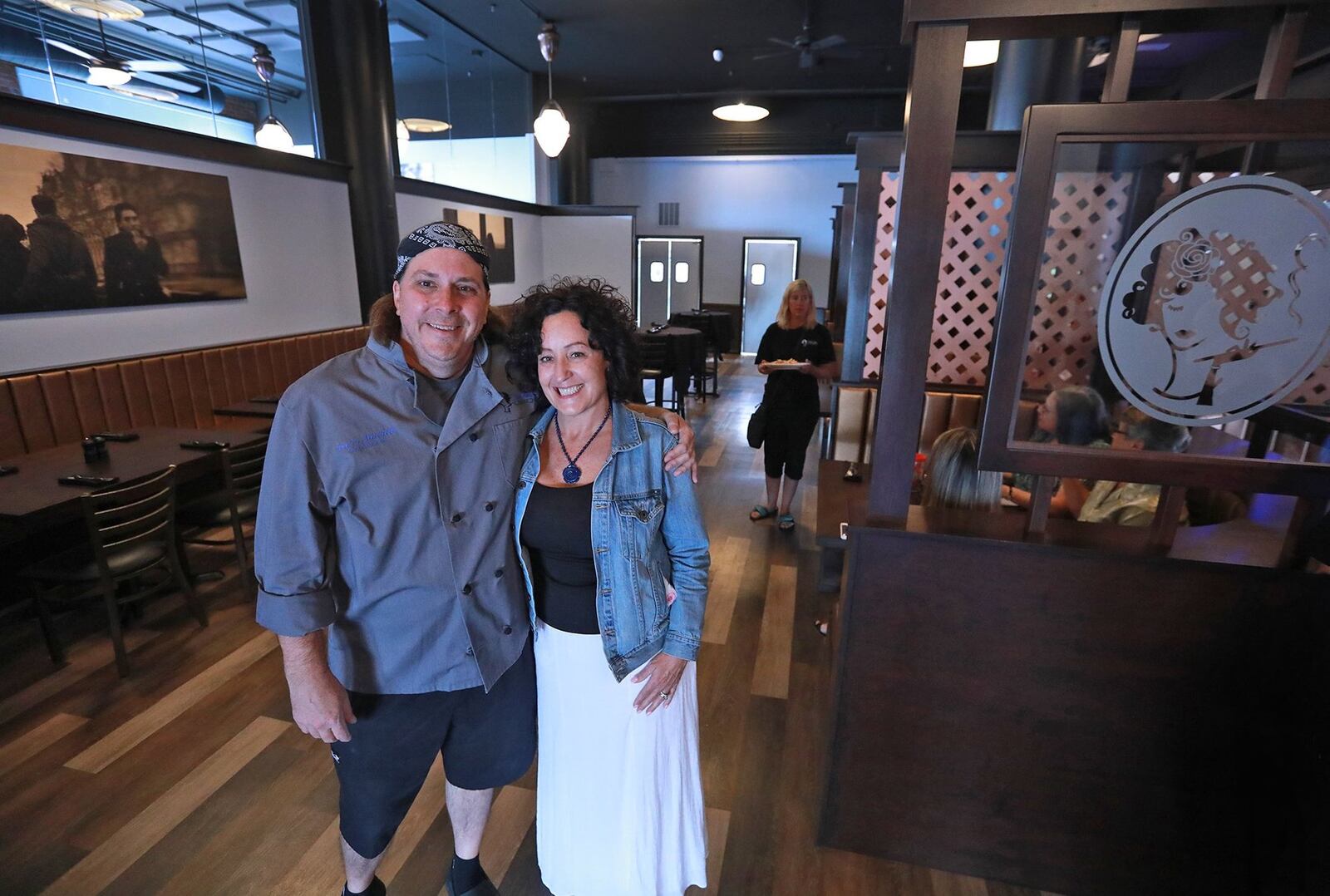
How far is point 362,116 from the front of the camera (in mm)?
5629

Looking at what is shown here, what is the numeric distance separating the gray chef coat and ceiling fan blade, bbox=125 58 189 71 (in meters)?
4.70

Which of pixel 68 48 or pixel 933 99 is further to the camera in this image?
pixel 68 48

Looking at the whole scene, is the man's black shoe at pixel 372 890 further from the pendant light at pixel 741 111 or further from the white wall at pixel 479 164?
the pendant light at pixel 741 111

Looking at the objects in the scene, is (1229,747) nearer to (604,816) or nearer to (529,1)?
(604,816)

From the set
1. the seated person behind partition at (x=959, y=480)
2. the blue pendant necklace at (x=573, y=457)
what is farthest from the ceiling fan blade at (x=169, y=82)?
the seated person behind partition at (x=959, y=480)

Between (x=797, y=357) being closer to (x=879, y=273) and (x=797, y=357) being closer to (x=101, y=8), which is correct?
(x=879, y=273)

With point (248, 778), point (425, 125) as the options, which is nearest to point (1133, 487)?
point (248, 778)

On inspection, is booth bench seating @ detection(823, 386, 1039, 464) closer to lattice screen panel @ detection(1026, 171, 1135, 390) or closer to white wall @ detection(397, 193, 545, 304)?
lattice screen panel @ detection(1026, 171, 1135, 390)

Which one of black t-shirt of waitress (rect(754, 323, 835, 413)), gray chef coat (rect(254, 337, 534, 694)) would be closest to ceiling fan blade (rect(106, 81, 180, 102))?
black t-shirt of waitress (rect(754, 323, 835, 413))

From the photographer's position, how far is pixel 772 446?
13.1ft

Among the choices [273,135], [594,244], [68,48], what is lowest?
[594,244]

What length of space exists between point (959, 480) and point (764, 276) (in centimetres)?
1023

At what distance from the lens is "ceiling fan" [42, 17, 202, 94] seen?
387 centimetres

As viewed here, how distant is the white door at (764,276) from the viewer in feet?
37.1
